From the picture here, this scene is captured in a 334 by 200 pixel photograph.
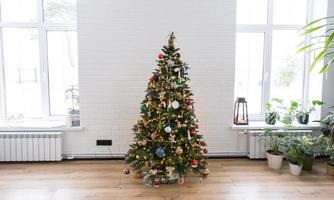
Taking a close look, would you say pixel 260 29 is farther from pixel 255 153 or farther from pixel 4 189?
pixel 4 189

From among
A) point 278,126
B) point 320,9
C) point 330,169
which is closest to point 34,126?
point 278,126

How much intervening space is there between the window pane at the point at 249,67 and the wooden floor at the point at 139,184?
3.56ft

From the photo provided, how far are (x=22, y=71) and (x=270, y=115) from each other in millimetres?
3611

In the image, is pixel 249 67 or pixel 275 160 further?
pixel 249 67

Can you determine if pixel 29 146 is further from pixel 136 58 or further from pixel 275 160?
pixel 275 160

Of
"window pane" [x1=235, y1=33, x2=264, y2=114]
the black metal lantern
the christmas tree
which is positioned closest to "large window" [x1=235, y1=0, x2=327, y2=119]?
"window pane" [x1=235, y1=33, x2=264, y2=114]

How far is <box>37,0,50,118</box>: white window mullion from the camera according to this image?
12.6ft

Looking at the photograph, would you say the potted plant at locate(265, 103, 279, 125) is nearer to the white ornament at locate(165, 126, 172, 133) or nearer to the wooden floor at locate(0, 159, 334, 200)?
the wooden floor at locate(0, 159, 334, 200)

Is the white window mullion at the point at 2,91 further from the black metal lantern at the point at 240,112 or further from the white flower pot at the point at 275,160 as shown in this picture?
the white flower pot at the point at 275,160

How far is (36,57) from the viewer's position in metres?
3.93

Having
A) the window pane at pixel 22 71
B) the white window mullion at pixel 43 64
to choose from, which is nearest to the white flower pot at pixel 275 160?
the white window mullion at pixel 43 64

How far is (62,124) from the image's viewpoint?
3.84 meters

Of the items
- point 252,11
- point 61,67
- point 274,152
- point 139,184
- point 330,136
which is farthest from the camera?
point 252,11

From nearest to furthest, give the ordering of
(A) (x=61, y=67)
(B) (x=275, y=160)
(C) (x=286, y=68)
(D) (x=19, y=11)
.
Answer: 1. (B) (x=275, y=160)
2. (D) (x=19, y=11)
3. (A) (x=61, y=67)
4. (C) (x=286, y=68)
